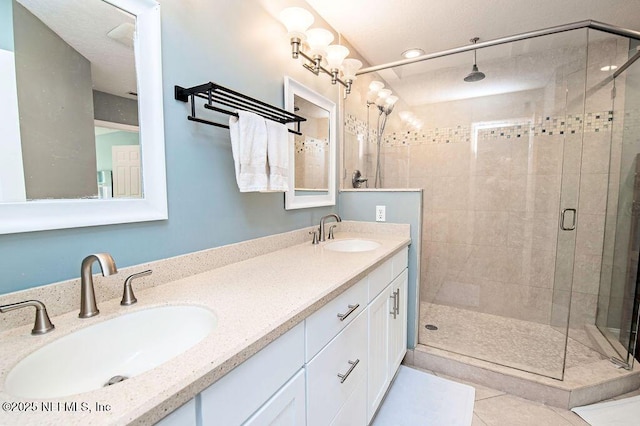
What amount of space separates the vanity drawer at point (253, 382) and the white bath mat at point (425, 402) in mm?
1064

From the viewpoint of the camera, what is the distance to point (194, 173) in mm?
1100

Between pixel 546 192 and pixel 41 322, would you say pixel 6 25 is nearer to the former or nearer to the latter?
pixel 41 322

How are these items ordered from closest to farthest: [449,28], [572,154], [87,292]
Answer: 1. [87,292]
2. [449,28]
3. [572,154]

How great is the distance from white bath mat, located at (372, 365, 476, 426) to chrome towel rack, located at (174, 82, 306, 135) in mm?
1648

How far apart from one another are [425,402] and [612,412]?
3.18ft

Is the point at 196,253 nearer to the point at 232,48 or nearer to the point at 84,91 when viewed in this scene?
the point at 84,91

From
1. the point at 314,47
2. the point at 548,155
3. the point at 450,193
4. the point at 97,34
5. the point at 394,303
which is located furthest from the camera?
the point at 450,193

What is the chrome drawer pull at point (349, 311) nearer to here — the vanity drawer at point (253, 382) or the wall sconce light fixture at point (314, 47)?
the vanity drawer at point (253, 382)

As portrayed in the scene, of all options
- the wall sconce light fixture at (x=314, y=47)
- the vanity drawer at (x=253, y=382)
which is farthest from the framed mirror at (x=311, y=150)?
the vanity drawer at (x=253, y=382)

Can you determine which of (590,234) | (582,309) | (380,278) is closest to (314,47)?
(380,278)

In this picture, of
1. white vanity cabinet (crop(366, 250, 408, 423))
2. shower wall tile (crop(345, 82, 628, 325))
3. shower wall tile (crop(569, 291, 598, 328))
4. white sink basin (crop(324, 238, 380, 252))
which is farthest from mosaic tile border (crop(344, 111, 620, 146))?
shower wall tile (crop(569, 291, 598, 328))

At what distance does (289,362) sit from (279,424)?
143mm

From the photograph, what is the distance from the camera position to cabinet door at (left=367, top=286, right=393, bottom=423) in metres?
1.33

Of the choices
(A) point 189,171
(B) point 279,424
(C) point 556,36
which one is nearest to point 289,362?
(B) point 279,424
